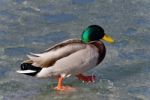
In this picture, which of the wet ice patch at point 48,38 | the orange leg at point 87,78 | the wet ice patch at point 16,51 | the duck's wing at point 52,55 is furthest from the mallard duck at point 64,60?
the wet ice patch at point 48,38

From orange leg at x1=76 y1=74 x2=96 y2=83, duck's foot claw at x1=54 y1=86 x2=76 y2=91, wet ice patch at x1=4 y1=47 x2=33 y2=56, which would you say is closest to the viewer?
duck's foot claw at x1=54 y1=86 x2=76 y2=91

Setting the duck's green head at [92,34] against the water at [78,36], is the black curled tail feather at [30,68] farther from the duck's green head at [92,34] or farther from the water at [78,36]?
the duck's green head at [92,34]

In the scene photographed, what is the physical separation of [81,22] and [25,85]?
7.65 feet

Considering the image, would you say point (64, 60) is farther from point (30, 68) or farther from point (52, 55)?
point (30, 68)

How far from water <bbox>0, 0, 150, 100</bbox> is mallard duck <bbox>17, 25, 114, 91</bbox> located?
22 centimetres

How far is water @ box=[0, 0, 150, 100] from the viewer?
6.70 m

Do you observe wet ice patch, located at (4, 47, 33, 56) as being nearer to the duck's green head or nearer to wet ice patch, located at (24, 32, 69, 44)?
wet ice patch, located at (24, 32, 69, 44)

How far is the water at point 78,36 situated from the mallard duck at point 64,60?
215 mm

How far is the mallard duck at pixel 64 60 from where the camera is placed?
6.62m

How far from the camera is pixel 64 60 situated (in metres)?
6.62

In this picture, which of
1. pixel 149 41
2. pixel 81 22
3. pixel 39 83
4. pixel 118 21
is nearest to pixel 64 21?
pixel 81 22

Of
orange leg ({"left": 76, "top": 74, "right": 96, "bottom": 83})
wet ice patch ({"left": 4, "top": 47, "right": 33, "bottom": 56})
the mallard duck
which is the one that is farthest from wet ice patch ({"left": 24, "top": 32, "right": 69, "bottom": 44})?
the mallard duck

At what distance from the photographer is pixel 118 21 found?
351 inches

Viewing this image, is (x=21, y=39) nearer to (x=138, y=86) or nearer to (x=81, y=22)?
(x=81, y=22)
